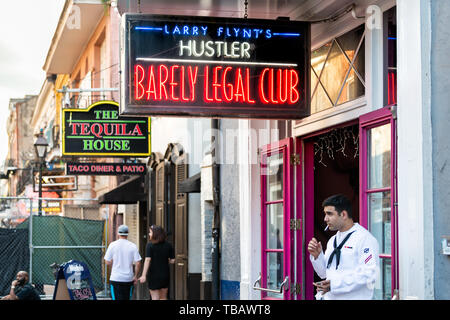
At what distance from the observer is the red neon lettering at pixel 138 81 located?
8242 millimetres

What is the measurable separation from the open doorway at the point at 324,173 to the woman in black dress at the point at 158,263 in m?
3.95

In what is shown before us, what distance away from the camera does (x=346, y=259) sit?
659 centimetres

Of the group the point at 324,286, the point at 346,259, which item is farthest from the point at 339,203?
the point at 324,286

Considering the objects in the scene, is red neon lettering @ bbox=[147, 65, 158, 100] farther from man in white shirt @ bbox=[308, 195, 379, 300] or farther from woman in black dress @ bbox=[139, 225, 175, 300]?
woman in black dress @ bbox=[139, 225, 175, 300]

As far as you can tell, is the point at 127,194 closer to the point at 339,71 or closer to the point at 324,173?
the point at 324,173

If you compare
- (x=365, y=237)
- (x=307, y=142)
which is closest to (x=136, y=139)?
(x=307, y=142)

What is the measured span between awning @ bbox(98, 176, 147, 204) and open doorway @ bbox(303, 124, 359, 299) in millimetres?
10837

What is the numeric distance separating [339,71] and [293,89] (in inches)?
29.9

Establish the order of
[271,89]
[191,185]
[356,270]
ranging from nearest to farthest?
[356,270] < [271,89] < [191,185]

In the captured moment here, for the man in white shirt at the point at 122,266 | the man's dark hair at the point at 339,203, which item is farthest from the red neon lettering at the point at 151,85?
the man in white shirt at the point at 122,266

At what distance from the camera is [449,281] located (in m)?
6.32

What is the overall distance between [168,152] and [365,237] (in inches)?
522
